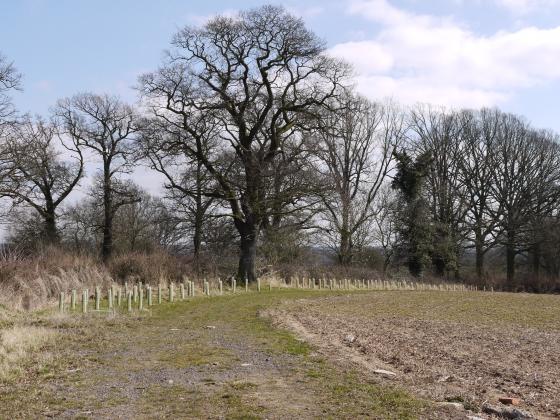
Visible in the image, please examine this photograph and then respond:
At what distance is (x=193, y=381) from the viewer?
8.59 m

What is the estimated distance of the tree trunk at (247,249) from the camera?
112ft

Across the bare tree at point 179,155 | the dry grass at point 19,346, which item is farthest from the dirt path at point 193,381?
the bare tree at point 179,155

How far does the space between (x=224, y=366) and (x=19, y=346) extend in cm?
392

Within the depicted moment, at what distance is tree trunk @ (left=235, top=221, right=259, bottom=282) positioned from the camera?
34188mm

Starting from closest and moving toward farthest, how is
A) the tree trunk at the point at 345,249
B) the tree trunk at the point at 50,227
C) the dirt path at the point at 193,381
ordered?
the dirt path at the point at 193,381
the tree trunk at the point at 50,227
the tree trunk at the point at 345,249

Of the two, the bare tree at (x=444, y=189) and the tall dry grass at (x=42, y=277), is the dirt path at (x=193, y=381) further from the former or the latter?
the bare tree at (x=444, y=189)

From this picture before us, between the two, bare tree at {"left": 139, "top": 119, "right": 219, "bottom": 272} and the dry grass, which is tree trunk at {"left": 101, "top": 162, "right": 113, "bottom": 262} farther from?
the dry grass

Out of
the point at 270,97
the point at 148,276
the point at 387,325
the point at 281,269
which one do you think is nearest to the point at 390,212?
the point at 281,269

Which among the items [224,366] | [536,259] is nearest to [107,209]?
[224,366]

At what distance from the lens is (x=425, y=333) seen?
14992 millimetres

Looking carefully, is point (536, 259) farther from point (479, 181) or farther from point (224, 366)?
point (224, 366)

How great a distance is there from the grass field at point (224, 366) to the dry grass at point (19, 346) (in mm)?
42

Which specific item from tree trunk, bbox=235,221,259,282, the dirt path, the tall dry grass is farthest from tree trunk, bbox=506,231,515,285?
the dirt path

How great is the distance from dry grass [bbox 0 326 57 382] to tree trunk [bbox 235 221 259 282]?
21.0 meters
